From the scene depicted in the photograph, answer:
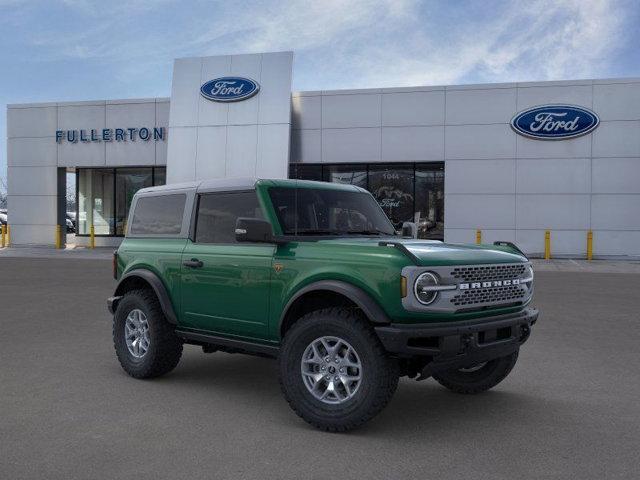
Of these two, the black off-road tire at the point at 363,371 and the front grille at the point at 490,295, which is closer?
the black off-road tire at the point at 363,371

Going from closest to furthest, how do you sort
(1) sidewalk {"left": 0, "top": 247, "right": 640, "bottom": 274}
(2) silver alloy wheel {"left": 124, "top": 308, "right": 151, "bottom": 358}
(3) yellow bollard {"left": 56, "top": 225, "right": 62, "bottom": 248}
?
(2) silver alloy wheel {"left": 124, "top": 308, "right": 151, "bottom": 358} < (1) sidewalk {"left": 0, "top": 247, "right": 640, "bottom": 274} < (3) yellow bollard {"left": 56, "top": 225, "right": 62, "bottom": 248}

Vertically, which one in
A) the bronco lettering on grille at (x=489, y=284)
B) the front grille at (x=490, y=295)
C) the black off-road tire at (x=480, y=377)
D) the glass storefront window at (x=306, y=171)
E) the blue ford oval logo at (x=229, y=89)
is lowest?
the black off-road tire at (x=480, y=377)

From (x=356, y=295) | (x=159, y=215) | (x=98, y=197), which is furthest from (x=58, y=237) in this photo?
(x=356, y=295)

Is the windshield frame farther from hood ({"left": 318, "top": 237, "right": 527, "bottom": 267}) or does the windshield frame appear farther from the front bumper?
the front bumper

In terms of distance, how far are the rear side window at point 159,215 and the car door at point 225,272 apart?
27 centimetres

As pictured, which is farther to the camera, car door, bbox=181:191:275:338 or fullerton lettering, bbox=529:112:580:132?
fullerton lettering, bbox=529:112:580:132

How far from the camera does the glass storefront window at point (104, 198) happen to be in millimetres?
30188

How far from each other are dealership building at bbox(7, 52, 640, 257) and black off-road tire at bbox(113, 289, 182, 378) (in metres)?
18.6

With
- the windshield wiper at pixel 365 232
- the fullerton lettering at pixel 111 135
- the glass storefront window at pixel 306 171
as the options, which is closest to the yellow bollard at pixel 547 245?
the glass storefront window at pixel 306 171

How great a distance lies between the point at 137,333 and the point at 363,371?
110 inches

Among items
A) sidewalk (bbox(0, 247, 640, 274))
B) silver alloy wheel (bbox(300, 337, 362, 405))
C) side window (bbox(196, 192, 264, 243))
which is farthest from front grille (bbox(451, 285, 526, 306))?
sidewalk (bbox(0, 247, 640, 274))

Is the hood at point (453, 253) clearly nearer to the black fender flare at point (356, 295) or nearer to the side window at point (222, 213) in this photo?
the black fender flare at point (356, 295)

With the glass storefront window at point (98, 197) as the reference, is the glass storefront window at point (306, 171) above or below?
above

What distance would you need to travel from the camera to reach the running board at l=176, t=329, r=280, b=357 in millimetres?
5260
